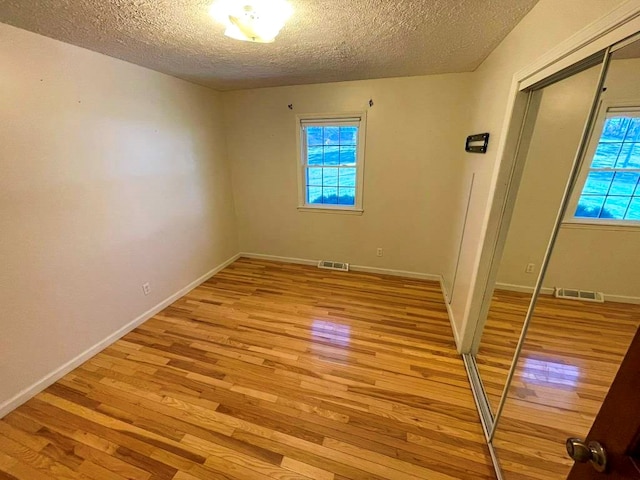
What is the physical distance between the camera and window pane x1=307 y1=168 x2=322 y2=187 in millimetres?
3510

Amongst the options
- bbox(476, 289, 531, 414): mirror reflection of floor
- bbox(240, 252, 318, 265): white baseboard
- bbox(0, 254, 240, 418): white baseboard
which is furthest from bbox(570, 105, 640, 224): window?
bbox(0, 254, 240, 418): white baseboard

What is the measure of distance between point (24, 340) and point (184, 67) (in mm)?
2442

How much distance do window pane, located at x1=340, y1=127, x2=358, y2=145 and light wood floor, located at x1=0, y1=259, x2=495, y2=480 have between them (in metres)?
2.01

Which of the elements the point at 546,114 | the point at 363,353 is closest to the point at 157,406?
the point at 363,353

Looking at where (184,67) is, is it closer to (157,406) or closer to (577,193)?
(157,406)

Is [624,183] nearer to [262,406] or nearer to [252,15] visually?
[252,15]

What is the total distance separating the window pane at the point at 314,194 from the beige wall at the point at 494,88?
171 cm

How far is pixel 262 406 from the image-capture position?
1.74 meters

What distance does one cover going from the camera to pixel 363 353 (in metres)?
2.20

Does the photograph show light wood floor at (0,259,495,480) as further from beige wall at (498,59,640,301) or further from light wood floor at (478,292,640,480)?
beige wall at (498,59,640,301)

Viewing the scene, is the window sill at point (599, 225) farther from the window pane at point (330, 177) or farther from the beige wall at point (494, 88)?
the window pane at point (330, 177)

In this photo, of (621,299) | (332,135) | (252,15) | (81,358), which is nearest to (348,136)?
(332,135)

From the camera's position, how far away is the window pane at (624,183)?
971 mm

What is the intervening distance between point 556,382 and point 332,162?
2.87m
